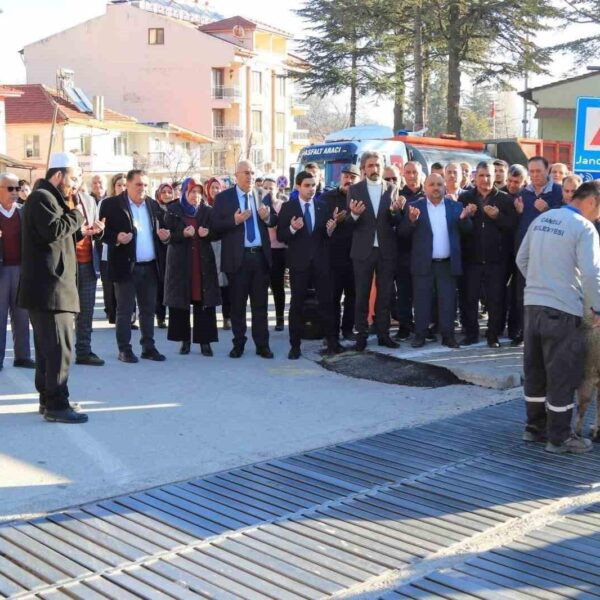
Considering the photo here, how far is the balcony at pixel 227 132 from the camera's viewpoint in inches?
2628

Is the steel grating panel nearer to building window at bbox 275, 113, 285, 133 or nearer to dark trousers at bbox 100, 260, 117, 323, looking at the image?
dark trousers at bbox 100, 260, 117, 323

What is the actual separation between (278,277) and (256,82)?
59.7 m

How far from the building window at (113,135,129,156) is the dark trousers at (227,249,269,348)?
152ft

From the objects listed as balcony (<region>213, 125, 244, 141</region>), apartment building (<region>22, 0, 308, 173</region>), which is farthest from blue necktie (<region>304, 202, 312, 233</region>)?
balcony (<region>213, 125, 244, 141</region>)

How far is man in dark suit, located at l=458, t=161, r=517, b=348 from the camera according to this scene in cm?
1023

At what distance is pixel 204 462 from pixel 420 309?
180 inches

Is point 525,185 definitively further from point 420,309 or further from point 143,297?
point 143,297

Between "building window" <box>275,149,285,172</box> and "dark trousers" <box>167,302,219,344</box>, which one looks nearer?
Answer: "dark trousers" <box>167,302,219,344</box>

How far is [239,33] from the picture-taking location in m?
67.8

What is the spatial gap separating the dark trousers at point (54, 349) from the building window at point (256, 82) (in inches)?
2531

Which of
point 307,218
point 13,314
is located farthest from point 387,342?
point 13,314

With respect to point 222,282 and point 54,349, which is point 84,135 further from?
point 54,349

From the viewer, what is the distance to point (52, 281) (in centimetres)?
704

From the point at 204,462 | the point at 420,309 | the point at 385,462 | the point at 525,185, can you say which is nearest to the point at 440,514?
the point at 385,462
